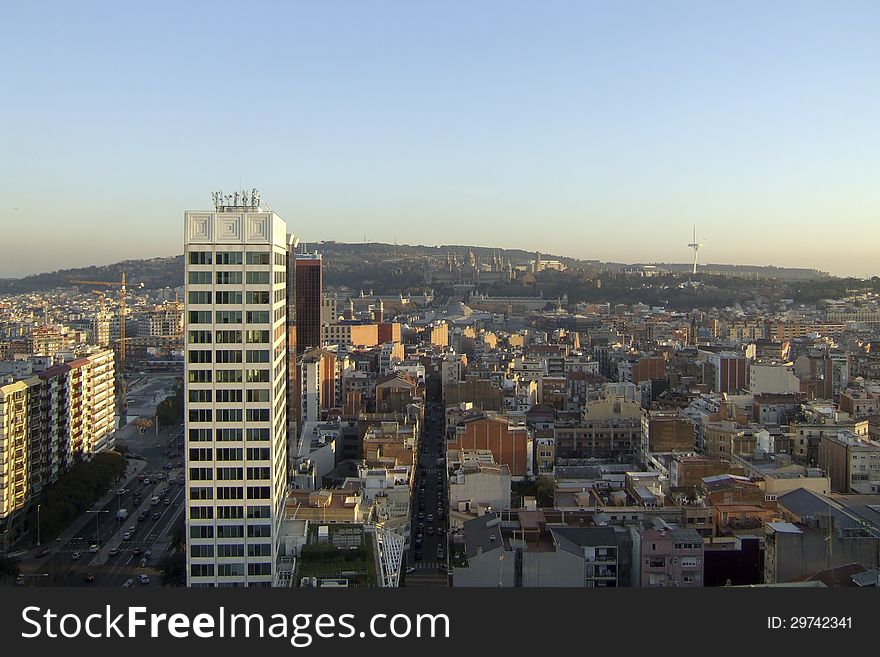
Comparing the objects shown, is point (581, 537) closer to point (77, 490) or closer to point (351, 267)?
point (77, 490)

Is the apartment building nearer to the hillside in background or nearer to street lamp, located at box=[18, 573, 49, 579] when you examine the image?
street lamp, located at box=[18, 573, 49, 579]

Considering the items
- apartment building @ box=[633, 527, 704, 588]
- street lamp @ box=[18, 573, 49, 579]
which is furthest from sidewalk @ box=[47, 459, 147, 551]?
apartment building @ box=[633, 527, 704, 588]

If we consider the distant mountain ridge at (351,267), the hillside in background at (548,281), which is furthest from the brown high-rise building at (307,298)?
the hillside in background at (548,281)

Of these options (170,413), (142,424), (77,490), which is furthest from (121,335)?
(77,490)

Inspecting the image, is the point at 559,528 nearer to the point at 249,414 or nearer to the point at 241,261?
the point at 249,414

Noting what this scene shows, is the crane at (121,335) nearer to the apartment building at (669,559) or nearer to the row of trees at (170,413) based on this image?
the row of trees at (170,413)
